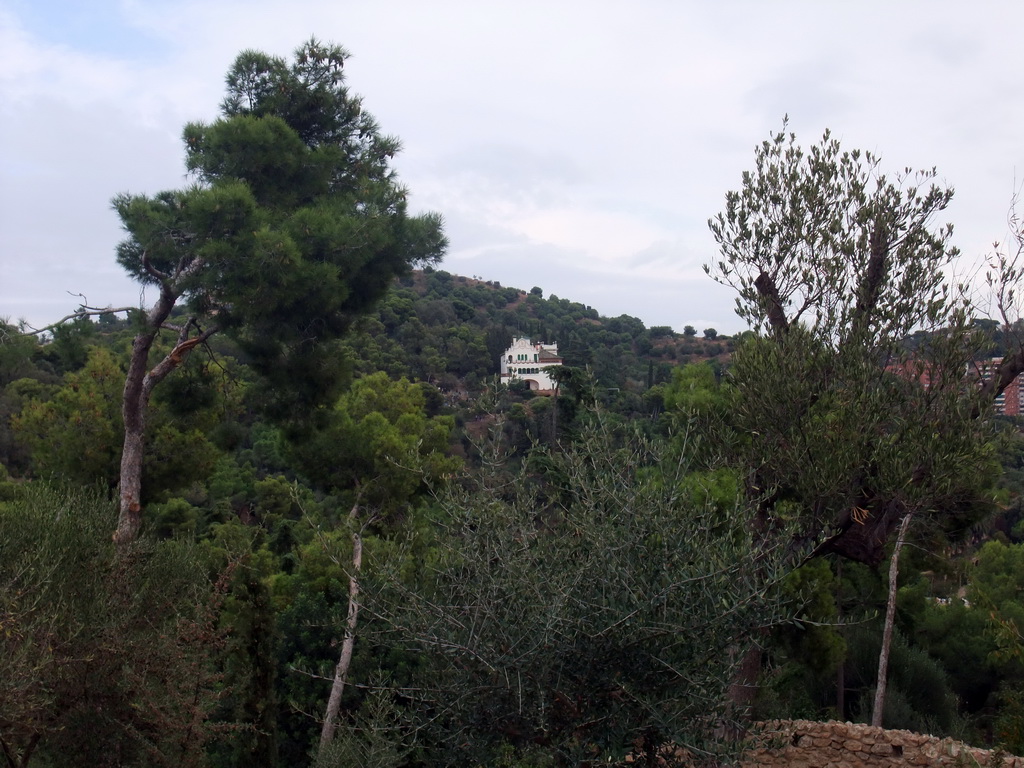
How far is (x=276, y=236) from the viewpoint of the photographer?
25.1 feet

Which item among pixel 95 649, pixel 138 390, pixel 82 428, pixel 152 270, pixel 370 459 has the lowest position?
pixel 95 649

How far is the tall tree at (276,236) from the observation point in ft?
25.6

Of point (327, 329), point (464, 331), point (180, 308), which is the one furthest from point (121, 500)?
point (464, 331)

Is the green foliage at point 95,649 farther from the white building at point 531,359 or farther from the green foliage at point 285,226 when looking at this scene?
the white building at point 531,359

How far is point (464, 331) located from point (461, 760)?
51470 mm

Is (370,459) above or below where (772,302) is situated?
below

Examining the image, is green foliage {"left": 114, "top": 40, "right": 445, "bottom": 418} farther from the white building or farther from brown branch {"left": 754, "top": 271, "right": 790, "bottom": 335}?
the white building

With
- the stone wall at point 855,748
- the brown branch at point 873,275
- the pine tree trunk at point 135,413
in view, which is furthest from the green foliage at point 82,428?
the brown branch at point 873,275

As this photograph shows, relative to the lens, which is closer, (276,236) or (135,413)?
(276,236)

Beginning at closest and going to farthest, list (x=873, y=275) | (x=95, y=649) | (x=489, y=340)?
1. (x=95, y=649)
2. (x=873, y=275)
3. (x=489, y=340)

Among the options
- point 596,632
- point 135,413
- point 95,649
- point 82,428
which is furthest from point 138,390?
point 596,632

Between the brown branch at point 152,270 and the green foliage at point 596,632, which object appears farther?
the brown branch at point 152,270

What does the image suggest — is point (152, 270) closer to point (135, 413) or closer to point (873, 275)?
point (135, 413)

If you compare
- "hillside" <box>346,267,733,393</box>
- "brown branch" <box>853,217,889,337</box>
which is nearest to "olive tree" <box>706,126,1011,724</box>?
"brown branch" <box>853,217,889,337</box>
